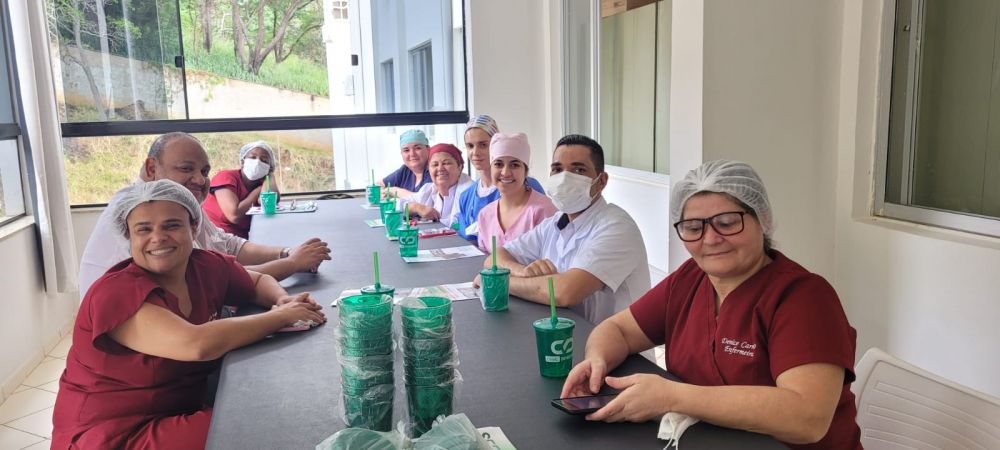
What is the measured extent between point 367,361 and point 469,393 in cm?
29

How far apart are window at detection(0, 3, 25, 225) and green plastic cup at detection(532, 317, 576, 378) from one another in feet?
12.8

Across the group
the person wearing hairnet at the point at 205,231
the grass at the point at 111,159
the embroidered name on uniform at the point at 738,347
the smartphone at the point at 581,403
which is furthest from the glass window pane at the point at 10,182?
the embroidered name on uniform at the point at 738,347

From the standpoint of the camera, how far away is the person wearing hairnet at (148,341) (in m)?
1.75

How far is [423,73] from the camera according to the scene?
20.9ft

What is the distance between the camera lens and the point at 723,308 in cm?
153

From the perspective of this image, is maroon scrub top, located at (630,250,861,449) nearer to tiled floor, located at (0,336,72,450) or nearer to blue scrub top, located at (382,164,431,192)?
tiled floor, located at (0,336,72,450)

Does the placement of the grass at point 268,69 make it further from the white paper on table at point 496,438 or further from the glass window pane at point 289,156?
the white paper on table at point 496,438

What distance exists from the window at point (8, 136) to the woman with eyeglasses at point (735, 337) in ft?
13.1

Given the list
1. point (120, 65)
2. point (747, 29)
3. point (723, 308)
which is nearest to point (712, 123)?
point (747, 29)

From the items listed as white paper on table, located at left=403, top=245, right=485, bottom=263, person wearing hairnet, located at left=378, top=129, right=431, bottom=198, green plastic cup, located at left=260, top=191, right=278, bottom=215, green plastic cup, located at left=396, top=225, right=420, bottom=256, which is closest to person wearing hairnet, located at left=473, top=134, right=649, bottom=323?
white paper on table, located at left=403, top=245, right=485, bottom=263

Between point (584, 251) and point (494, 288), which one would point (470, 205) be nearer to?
point (584, 251)

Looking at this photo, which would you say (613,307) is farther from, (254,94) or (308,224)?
(254,94)

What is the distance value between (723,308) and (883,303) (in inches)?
68.0

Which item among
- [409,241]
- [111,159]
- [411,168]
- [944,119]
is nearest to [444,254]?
[409,241]
